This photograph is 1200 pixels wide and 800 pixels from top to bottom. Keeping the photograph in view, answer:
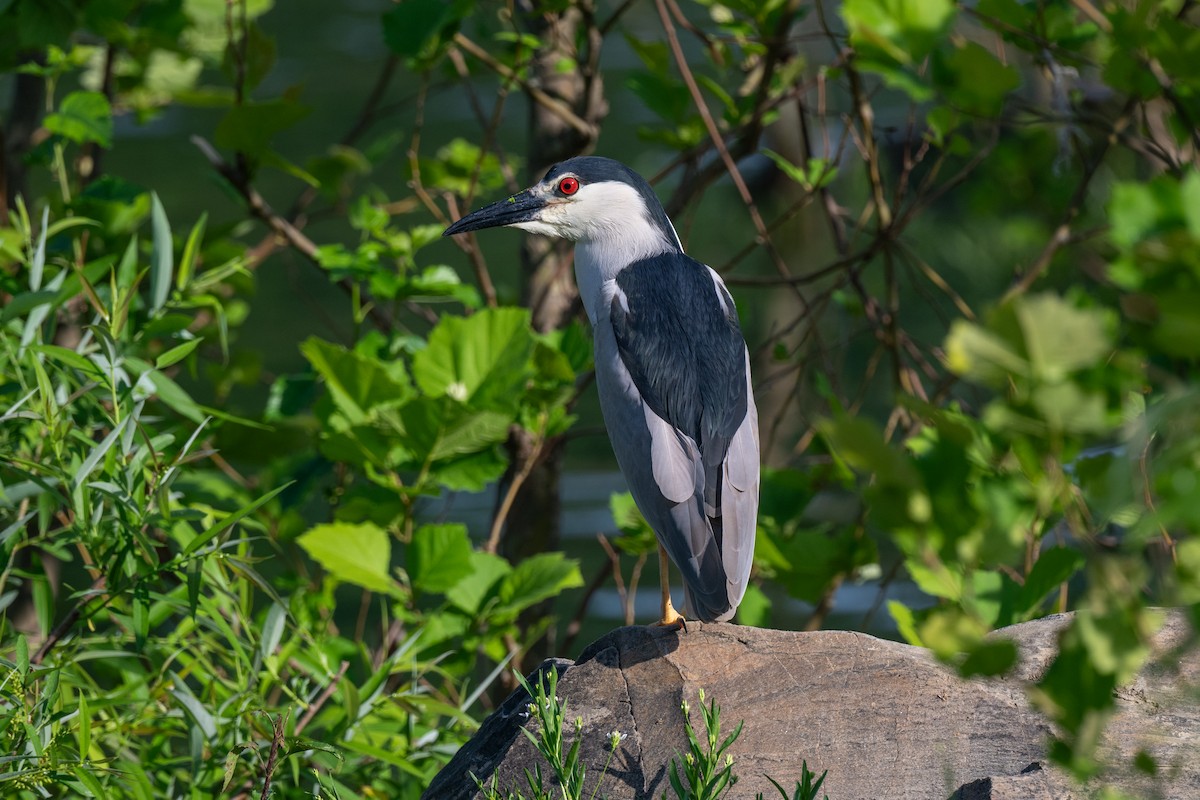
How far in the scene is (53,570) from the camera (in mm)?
3213

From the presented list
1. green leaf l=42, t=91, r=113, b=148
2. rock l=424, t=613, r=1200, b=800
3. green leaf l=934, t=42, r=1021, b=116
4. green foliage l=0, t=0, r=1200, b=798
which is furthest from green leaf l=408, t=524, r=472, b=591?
green leaf l=934, t=42, r=1021, b=116

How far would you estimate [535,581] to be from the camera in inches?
106

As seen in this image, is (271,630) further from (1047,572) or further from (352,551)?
(1047,572)

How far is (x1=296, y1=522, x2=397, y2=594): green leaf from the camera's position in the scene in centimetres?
255

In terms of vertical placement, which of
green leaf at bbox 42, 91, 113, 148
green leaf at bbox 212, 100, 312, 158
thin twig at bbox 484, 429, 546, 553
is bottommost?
thin twig at bbox 484, 429, 546, 553

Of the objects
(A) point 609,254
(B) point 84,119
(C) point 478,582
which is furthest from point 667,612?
(B) point 84,119

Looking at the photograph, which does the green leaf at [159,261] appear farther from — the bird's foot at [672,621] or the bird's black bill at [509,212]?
the bird's foot at [672,621]

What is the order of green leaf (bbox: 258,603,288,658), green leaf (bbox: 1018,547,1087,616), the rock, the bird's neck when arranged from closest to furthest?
the rock, green leaf (bbox: 1018,547,1087,616), green leaf (bbox: 258,603,288,658), the bird's neck

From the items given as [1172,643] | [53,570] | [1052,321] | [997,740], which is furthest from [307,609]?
[1052,321]

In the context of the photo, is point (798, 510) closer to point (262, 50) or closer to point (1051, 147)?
point (262, 50)

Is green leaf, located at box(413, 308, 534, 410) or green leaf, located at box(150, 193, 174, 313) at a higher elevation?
green leaf, located at box(150, 193, 174, 313)

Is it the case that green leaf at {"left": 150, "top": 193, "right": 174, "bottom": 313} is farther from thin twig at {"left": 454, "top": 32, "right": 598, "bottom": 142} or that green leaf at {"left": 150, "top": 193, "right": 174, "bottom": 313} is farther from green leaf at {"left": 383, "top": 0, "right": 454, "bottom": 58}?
thin twig at {"left": 454, "top": 32, "right": 598, "bottom": 142}

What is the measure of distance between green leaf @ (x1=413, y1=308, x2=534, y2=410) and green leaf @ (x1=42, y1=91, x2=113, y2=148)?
3.28 ft

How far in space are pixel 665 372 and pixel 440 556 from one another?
64cm
